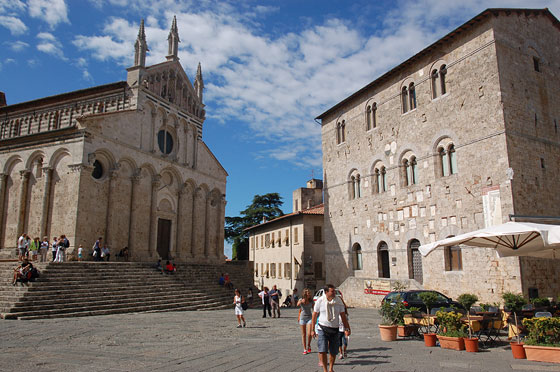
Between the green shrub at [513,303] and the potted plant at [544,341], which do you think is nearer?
the potted plant at [544,341]

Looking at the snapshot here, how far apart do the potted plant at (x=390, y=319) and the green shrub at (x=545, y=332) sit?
9.97ft

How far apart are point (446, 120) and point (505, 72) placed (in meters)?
3.05

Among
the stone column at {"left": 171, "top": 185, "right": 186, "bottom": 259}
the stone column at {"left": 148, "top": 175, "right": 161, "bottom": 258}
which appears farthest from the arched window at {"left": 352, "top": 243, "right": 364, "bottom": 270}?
the stone column at {"left": 148, "top": 175, "right": 161, "bottom": 258}

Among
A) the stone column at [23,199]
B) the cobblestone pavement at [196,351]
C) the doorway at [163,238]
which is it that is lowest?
the cobblestone pavement at [196,351]

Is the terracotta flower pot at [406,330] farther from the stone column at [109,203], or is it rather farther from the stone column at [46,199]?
the stone column at [46,199]

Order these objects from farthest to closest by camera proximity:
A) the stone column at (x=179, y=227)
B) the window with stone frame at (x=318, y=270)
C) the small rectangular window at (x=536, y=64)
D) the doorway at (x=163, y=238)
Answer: the window with stone frame at (x=318, y=270) < the stone column at (x=179, y=227) < the doorway at (x=163, y=238) < the small rectangular window at (x=536, y=64)

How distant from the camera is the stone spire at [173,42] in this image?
100ft

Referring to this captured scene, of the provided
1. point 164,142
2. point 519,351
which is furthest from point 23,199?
point 519,351

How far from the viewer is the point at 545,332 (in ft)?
25.0

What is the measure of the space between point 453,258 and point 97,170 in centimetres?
1930

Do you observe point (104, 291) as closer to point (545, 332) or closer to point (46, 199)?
point (46, 199)

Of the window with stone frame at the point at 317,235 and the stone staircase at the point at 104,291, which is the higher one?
the window with stone frame at the point at 317,235

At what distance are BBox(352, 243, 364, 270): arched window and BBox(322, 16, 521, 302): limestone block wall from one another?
28 cm

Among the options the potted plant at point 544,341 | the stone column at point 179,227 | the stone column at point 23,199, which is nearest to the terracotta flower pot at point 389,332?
the potted plant at point 544,341
